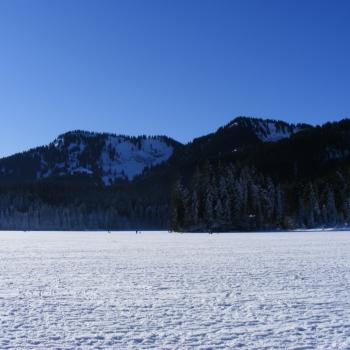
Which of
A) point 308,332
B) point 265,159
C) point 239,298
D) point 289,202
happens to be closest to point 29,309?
point 239,298

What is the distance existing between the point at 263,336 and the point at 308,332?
115 cm

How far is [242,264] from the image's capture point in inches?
1033

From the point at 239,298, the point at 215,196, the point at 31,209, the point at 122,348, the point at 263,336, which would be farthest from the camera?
the point at 31,209

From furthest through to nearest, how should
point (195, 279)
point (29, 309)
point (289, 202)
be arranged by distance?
1. point (289, 202)
2. point (195, 279)
3. point (29, 309)

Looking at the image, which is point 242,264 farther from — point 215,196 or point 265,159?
point 265,159

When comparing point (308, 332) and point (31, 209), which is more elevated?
point (31, 209)

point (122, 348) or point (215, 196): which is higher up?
point (215, 196)

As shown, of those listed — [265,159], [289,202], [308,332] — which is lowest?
[308,332]

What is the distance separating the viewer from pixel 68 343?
10.4m

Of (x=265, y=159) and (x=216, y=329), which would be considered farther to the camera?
(x=265, y=159)

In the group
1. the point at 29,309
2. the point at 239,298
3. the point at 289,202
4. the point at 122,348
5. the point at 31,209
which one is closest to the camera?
the point at 122,348

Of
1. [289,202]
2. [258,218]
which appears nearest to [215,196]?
[258,218]

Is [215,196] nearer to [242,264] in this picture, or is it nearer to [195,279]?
[242,264]

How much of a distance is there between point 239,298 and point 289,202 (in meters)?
108
